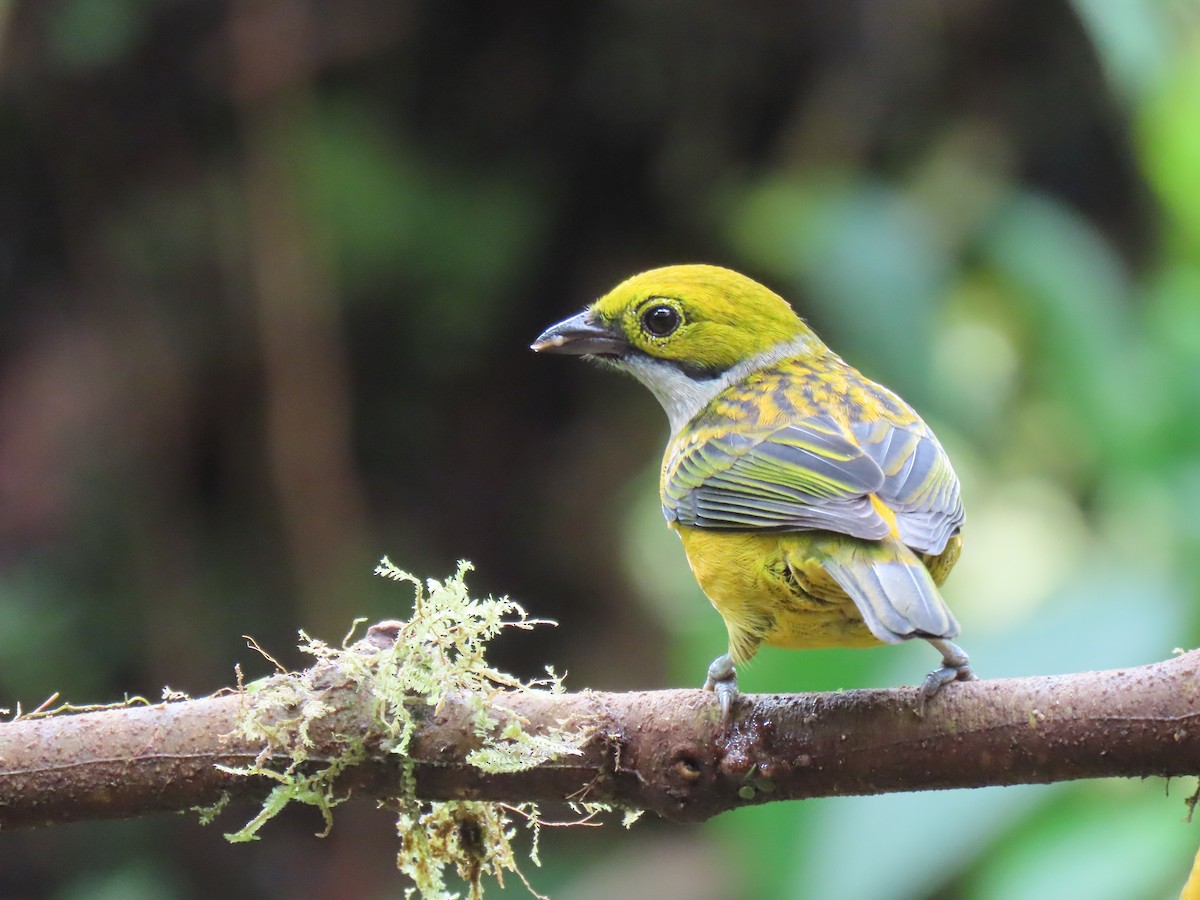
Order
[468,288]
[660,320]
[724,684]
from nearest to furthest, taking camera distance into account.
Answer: [724,684], [660,320], [468,288]

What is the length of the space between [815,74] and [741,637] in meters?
4.64

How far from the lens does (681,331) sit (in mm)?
3744

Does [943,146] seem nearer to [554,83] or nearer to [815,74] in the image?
[815,74]

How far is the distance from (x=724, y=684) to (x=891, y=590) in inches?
13.8

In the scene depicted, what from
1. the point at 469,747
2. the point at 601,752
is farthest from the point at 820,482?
the point at 469,747

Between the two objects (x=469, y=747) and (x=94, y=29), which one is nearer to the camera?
(x=469, y=747)

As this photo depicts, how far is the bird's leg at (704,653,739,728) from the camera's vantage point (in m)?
2.33

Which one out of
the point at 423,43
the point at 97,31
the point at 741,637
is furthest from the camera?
the point at 423,43

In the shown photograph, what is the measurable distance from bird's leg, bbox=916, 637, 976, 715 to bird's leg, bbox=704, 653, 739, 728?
317mm

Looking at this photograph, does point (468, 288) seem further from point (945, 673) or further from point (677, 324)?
point (945, 673)

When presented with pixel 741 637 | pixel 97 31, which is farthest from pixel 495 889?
pixel 97 31

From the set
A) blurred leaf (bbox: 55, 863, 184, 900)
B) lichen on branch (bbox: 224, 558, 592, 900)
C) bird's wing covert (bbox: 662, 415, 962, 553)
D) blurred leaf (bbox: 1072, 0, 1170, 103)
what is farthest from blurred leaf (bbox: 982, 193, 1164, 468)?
blurred leaf (bbox: 55, 863, 184, 900)

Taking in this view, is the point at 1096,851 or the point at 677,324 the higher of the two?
the point at 677,324

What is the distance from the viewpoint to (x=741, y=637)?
2.78 m
